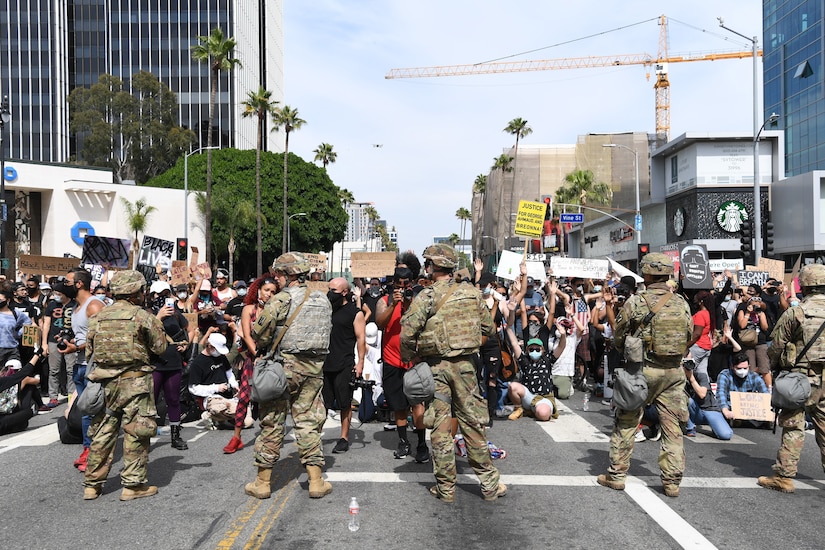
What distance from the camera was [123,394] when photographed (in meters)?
5.61

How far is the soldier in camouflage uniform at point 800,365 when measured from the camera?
5766 millimetres

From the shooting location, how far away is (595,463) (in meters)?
6.77

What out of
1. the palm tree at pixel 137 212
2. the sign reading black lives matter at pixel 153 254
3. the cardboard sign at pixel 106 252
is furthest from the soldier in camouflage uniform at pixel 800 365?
the palm tree at pixel 137 212

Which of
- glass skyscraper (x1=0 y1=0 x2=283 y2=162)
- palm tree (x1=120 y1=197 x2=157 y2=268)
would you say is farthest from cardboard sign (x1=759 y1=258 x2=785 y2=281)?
glass skyscraper (x1=0 y1=0 x2=283 y2=162)

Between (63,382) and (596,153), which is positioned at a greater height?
(596,153)

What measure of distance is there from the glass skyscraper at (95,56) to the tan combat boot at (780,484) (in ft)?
254

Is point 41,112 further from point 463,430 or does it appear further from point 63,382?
point 463,430

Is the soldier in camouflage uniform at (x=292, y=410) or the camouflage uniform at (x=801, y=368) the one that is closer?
the soldier in camouflage uniform at (x=292, y=410)

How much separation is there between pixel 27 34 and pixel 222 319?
8508 cm

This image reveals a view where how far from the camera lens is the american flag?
39.1 feet

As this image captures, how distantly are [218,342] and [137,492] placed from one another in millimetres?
3053

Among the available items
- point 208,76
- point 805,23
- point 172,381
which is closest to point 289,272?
point 172,381

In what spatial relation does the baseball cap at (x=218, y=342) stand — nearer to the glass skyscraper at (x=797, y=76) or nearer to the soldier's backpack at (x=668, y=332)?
the soldier's backpack at (x=668, y=332)

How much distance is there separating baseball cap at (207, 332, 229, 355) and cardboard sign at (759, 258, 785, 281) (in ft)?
35.8
